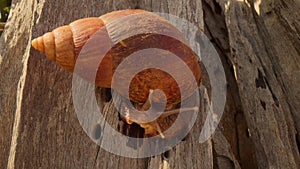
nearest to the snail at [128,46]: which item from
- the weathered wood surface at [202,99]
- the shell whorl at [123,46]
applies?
the shell whorl at [123,46]

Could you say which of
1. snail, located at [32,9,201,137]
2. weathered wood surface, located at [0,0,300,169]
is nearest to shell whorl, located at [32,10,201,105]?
snail, located at [32,9,201,137]

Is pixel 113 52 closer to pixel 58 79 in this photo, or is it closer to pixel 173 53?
pixel 173 53

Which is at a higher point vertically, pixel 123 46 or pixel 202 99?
pixel 123 46

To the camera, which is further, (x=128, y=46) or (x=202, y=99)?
(x=202, y=99)

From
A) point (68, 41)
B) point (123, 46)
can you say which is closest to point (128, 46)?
point (123, 46)

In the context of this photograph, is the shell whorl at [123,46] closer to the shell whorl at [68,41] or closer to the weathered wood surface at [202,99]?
the shell whorl at [68,41]

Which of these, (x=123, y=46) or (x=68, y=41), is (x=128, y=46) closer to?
(x=123, y=46)
